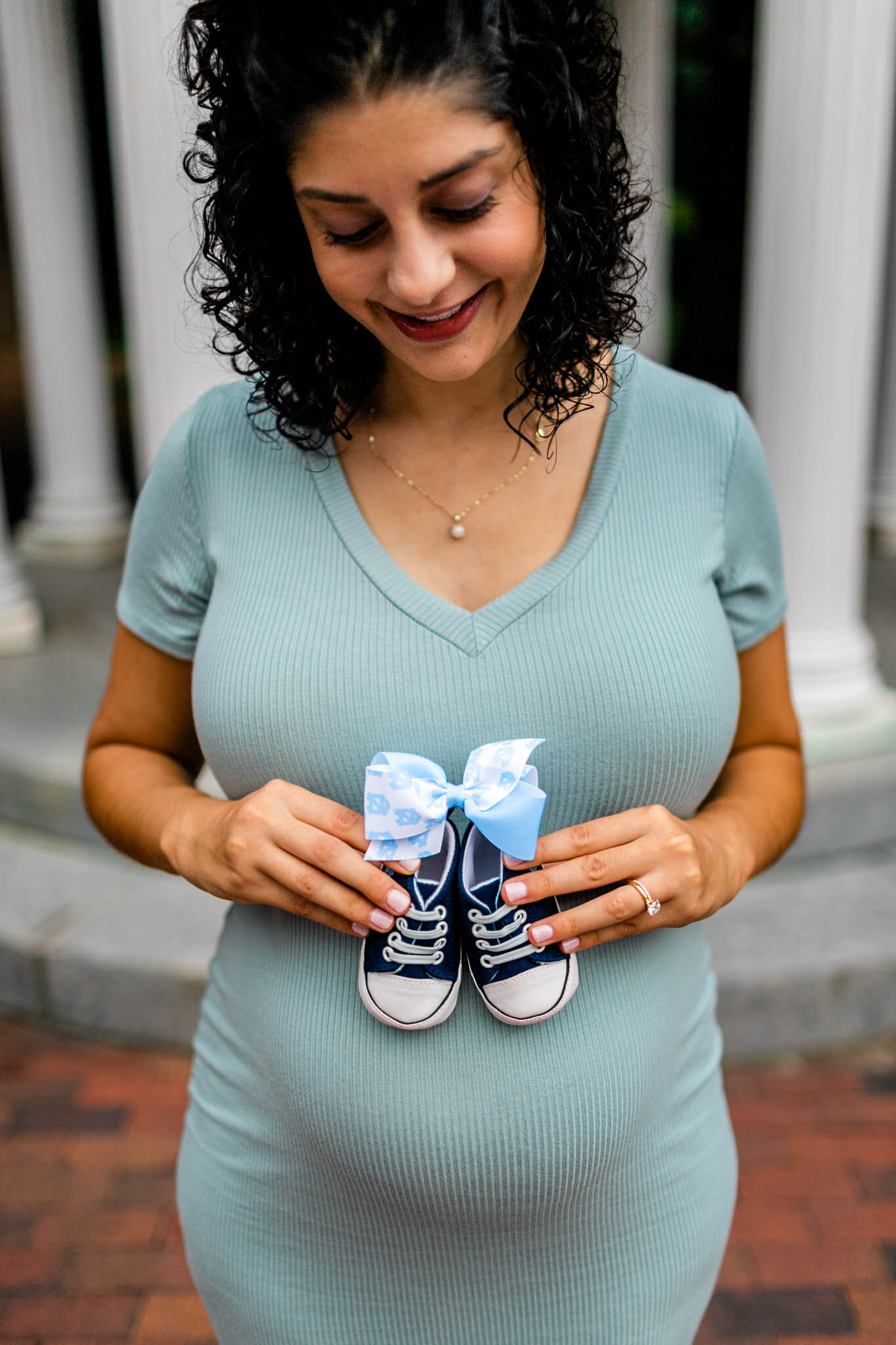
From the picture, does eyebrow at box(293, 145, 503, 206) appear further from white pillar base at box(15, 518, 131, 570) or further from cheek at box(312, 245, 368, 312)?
white pillar base at box(15, 518, 131, 570)

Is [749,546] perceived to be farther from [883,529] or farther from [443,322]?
[883,529]

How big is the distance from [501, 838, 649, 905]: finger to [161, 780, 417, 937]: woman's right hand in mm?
110

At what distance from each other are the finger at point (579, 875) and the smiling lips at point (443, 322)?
0.55m

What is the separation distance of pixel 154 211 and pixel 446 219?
273cm

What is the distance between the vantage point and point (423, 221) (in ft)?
3.69

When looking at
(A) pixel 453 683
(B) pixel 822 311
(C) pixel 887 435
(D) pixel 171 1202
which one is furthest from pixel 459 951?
(C) pixel 887 435

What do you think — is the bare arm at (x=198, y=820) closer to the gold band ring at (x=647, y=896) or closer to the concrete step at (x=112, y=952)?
the gold band ring at (x=647, y=896)

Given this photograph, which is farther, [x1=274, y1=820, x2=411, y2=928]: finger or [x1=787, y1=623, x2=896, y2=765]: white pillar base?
[x1=787, y1=623, x2=896, y2=765]: white pillar base

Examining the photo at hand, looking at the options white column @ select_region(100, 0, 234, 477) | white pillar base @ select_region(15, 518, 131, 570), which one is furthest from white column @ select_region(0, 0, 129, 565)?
white column @ select_region(100, 0, 234, 477)

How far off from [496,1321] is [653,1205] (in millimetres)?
224

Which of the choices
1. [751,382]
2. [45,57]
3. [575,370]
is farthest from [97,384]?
[575,370]

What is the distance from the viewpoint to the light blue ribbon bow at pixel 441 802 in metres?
1.13

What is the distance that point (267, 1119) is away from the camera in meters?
1.35

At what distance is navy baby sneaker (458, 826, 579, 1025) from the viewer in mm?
1184
